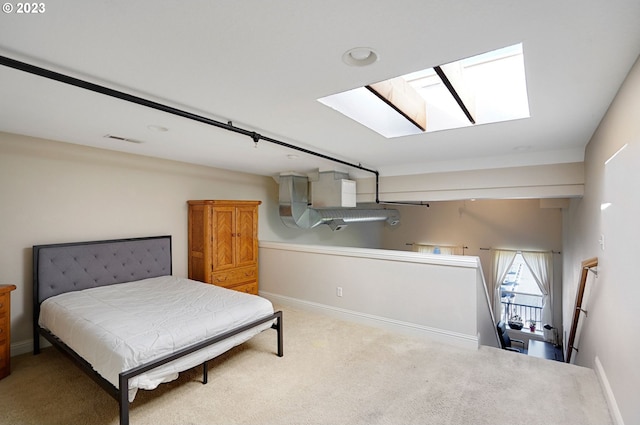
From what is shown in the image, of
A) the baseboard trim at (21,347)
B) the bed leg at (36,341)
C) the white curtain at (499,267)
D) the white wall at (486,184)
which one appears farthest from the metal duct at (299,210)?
the white curtain at (499,267)

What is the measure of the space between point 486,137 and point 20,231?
15.9 feet

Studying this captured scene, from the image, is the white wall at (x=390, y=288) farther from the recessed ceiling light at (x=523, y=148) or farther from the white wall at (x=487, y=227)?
the white wall at (x=487, y=227)

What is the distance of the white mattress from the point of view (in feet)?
6.99

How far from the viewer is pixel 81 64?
62.3 inches

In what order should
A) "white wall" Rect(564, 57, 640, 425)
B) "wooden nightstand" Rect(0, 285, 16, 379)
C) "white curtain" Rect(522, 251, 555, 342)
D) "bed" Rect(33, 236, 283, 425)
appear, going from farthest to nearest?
"white curtain" Rect(522, 251, 555, 342) → "wooden nightstand" Rect(0, 285, 16, 379) → "bed" Rect(33, 236, 283, 425) → "white wall" Rect(564, 57, 640, 425)

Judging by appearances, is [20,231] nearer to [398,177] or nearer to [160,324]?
[160,324]

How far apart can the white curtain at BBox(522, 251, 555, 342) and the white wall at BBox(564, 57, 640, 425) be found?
200 inches

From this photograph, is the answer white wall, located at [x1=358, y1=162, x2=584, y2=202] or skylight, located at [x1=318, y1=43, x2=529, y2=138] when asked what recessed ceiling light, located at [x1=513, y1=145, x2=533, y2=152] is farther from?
skylight, located at [x1=318, y1=43, x2=529, y2=138]

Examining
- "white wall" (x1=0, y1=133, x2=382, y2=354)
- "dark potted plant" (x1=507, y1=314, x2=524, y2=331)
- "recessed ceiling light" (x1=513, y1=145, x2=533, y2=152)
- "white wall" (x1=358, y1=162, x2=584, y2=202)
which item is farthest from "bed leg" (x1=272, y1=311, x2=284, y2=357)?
"dark potted plant" (x1=507, y1=314, x2=524, y2=331)

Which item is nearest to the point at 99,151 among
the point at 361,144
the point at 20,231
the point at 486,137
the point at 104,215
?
the point at 104,215

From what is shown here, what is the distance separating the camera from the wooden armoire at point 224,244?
431 centimetres

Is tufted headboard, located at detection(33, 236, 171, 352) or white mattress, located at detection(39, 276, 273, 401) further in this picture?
tufted headboard, located at detection(33, 236, 171, 352)

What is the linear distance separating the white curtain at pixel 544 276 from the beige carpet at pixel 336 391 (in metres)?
5.30

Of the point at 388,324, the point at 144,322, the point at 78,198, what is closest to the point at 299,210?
the point at 388,324
